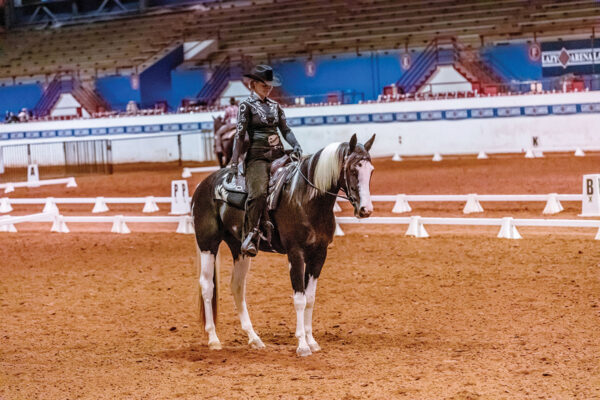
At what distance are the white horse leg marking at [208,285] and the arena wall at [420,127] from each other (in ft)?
77.8

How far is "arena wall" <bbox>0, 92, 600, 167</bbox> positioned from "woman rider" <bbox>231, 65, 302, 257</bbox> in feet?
78.2

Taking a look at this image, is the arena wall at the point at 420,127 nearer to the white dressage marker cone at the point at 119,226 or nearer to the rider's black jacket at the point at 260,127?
the white dressage marker cone at the point at 119,226

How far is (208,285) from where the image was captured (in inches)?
303

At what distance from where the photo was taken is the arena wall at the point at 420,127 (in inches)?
1152

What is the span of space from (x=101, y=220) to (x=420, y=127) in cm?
1820

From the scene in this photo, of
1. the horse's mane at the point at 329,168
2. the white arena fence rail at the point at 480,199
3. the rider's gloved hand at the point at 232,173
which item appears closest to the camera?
the horse's mane at the point at 329,168

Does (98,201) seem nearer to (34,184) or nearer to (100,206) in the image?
(100,206)

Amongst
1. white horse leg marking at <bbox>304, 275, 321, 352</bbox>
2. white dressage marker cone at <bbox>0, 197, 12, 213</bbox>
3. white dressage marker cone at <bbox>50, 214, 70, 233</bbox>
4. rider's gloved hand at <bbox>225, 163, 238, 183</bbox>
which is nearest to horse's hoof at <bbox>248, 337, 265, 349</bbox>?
white horse leg marking at <bbox>304, 275, 321, 352</bbox>

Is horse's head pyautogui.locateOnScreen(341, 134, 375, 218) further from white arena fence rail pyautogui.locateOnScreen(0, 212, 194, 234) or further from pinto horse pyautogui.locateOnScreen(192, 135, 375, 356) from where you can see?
white arena fence rail pyautogui.locateOnScreen(0, 212, 194, 234)

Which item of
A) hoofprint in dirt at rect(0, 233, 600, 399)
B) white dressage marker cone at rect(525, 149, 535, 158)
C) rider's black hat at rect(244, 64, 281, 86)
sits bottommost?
hoofprint in dirt at rect(0, 233, 600, 399)

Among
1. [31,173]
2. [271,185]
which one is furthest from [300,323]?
[31,173]

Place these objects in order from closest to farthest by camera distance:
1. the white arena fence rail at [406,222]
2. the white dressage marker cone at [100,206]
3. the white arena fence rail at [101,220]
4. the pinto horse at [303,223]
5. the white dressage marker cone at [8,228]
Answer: the pinto horse at [303,223] < the white arena fence rail at [406,222] < the white arena fence rail at [101,220] < the white dressage marker cone at [8,228] < the white dressage marker cone at [100,206]

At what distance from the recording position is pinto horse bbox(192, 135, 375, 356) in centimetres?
670

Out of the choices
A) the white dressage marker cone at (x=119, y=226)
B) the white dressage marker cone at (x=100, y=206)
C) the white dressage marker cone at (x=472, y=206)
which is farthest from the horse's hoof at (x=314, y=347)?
the white dressage marker cone at (x=100, y=206)
